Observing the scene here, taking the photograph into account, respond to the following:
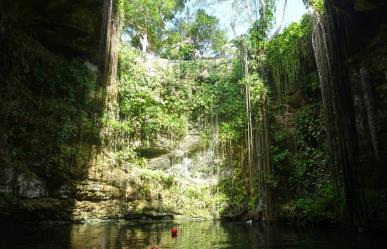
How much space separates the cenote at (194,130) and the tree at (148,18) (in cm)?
400

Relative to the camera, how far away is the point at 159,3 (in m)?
20.5

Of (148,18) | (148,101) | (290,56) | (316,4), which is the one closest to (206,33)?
(148,18)

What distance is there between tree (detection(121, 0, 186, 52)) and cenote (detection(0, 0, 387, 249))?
4000 millimetres

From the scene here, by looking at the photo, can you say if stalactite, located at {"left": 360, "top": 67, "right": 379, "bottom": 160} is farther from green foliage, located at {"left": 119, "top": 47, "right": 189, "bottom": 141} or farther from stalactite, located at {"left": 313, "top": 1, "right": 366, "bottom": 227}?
green foliage, located at {"left": 119, "top": 47, "right": 189, "bottom": 141}

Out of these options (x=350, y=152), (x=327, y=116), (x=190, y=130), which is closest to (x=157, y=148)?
(x=190, y=130)

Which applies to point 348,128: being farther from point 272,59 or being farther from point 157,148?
point 157,148

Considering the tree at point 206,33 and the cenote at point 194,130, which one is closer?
the cenote at point 194,130

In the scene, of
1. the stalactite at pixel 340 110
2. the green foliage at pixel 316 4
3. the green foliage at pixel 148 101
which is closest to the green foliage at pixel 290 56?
the green foliage at pixel 316 4

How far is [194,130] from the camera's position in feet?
51.6

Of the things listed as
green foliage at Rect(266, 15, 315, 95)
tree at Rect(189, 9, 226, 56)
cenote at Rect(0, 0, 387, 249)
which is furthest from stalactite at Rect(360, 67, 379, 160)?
tree at Rect(189, 9, 226, 56)

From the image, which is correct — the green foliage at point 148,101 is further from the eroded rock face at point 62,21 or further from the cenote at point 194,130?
the eroded rock face at point 62,21

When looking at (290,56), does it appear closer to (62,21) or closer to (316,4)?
(316,4)

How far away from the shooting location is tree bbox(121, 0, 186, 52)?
19109 mm

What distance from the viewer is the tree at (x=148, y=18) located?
752 inches
